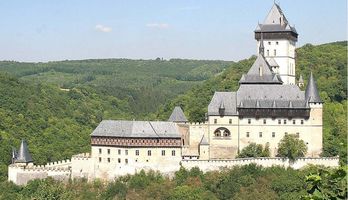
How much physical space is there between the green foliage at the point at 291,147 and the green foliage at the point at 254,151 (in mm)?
1105

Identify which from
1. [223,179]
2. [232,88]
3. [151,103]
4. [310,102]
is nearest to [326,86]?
[232,88]

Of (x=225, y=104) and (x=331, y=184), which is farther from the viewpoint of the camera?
(x=225, y=104)

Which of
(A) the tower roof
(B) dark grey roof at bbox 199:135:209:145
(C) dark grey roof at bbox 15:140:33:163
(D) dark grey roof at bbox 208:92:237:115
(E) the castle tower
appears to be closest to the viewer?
(E) the castle tower

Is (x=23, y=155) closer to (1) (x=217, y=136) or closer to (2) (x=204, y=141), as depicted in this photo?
(2) (x=204, y=141)

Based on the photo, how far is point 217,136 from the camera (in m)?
54.7

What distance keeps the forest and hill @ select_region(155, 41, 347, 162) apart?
0.10 meters

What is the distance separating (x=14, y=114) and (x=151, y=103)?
52.2 meters

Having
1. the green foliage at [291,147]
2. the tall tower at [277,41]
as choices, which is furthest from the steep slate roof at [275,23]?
the green foliage at [291,147]

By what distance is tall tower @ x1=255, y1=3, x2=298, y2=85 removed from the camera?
6650 centimetres

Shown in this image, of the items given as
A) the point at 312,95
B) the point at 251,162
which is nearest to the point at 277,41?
the point at 312,95

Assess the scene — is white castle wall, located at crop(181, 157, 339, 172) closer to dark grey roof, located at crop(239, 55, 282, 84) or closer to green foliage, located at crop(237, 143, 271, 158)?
green foliage, located at crop(237, 143, 271, 158)

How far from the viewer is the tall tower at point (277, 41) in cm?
6650

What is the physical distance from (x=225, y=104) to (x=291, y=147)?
20.9ft

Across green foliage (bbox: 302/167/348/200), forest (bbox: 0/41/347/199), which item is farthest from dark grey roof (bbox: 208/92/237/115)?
green foliage (bbox: 302/167/348/200)
